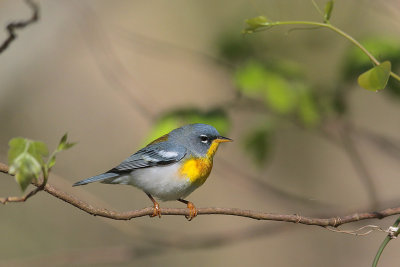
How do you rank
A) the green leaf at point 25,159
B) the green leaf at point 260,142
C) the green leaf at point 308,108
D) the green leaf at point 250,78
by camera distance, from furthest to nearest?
the green leaf at point 260,142
the green leaf at point 308,108
the green leaf at point 250,78
the green leaf at point 25,159

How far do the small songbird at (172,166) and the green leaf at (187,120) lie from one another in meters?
0.32

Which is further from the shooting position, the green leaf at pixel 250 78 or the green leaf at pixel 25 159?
the green leaf at pixel 250 78

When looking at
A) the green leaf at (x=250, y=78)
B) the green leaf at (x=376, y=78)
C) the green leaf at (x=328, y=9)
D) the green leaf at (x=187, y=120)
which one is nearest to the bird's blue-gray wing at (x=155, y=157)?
the green leaf at (x=187, y=120)

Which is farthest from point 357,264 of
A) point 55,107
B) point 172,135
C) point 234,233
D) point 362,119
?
point 55,107

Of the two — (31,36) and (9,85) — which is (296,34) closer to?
(31,36)

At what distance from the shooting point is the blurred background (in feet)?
9.70

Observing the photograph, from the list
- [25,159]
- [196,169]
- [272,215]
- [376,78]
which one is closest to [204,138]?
[196,169]

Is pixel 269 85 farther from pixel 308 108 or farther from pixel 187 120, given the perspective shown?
pixel 187 120

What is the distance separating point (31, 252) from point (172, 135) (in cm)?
301

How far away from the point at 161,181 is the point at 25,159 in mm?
1744

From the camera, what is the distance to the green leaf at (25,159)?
127 centimetres

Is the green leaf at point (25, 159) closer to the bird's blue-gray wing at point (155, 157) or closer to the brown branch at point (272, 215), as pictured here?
the brown branch at point (272, 215)

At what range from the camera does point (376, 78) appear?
156 centimetres

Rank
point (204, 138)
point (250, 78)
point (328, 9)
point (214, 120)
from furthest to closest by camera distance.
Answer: point (204, 138) → point (250, 78) → point (214, 120) → point (328, 9)
